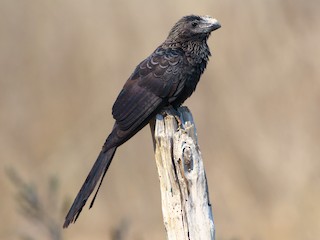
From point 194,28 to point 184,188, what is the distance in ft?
6.34

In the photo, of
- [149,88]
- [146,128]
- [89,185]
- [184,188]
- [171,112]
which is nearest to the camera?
[184,188]

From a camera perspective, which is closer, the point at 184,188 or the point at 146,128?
the point at 184,188

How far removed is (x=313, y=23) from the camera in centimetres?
1387

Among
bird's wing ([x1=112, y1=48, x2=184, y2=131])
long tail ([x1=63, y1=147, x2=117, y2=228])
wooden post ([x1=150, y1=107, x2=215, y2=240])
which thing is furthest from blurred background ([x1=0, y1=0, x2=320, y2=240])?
wooden post ([x1=150, y1=107, x2=215, y2=240])

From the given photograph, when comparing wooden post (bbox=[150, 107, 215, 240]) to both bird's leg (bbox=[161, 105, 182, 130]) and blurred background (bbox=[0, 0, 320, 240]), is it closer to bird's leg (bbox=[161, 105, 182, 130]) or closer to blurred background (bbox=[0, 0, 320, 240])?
bird's leg (bbox=[161, 105, 182, 130])

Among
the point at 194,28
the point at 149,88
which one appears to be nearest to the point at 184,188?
the point at 149,88

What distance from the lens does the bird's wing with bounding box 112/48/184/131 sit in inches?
243

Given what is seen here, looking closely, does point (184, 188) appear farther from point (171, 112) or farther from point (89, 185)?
point (171, 112)

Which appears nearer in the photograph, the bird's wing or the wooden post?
the wooden post

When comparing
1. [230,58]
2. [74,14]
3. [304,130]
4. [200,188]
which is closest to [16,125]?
[74,14]

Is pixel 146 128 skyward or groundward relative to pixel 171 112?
skyward

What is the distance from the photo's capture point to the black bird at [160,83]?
610 centimetres

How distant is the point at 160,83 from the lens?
6348 mm

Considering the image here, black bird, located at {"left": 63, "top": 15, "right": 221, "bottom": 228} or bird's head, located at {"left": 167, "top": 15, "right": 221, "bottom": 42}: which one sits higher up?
bird's head, located at {"left": 167, "top": 15, "right": 221, "bottom": 42}
